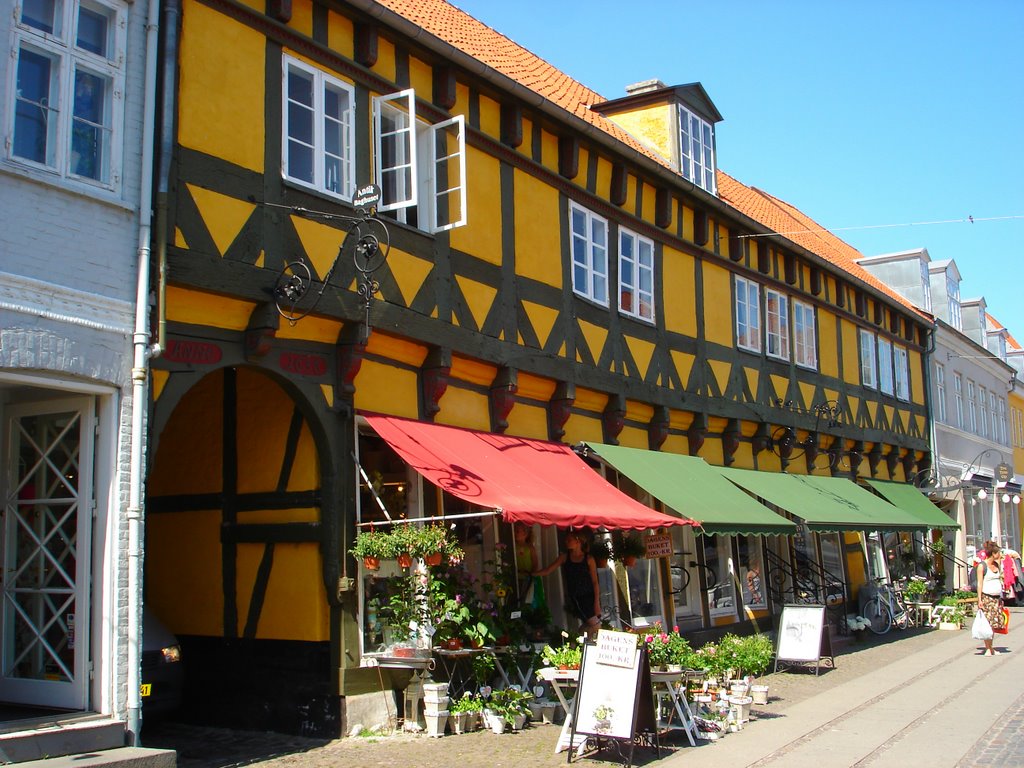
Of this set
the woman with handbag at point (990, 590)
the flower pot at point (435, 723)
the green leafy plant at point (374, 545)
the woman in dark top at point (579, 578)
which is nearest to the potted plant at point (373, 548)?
the green leafy plant at point (374, 545)

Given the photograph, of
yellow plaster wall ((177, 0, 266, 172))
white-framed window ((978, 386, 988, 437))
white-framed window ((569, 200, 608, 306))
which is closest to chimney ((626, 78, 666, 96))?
white-framed window ((569, 200, 608, 306))

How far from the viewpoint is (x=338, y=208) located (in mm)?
10023

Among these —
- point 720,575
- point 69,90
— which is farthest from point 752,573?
point 69,90

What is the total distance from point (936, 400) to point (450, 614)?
21292 millimetres

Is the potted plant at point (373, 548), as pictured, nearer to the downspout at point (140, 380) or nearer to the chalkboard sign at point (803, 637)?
the downspout at point (140, 380)

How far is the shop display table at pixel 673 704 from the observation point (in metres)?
9.41

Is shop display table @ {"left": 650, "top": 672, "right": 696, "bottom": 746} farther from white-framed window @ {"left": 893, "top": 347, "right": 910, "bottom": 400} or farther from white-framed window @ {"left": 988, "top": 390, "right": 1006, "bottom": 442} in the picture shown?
white-framed window @ {"left": 988, "top": 390, "right": 1006, "bottom": 442}

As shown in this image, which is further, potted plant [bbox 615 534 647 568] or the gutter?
potted plant [bbox 615 534 647 568]

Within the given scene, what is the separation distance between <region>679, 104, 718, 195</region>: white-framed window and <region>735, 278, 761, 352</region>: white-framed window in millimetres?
1658

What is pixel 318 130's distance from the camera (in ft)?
32.7

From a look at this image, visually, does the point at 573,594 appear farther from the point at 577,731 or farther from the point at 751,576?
the point at 751,576

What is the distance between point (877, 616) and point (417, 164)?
43.3 ft

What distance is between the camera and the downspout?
7.59 m

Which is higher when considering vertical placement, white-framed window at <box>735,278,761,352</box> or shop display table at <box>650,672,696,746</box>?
white-framed window at <box>735,278,761,352</box>
